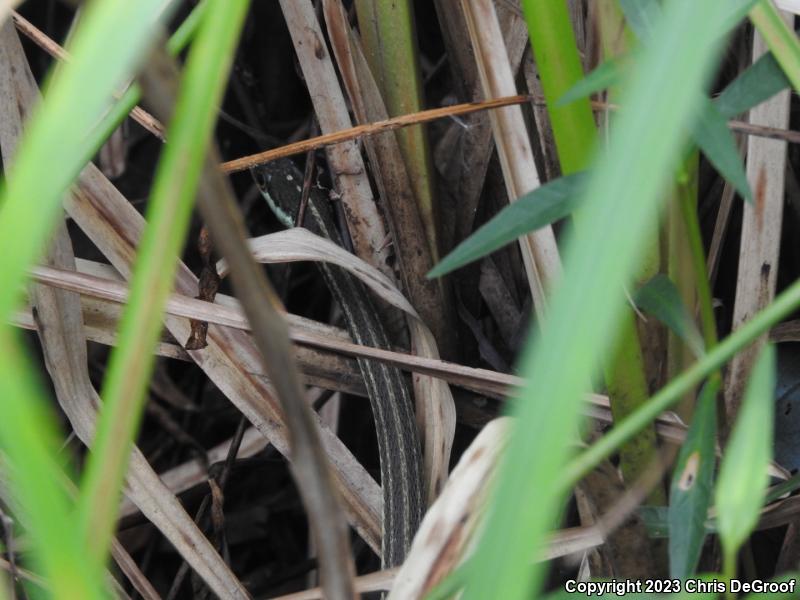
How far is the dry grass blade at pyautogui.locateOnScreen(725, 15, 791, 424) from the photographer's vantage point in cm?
70

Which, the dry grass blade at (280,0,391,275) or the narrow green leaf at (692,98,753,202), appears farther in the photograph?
the dry grass blade at (280,0,391,275)

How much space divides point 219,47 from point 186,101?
0.02m

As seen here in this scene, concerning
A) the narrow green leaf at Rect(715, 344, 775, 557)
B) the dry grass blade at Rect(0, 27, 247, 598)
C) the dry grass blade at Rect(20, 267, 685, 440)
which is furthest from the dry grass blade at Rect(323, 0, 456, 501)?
the narrow green leaf at Rect(715, 344, 775, 557)

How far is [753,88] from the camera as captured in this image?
47cm

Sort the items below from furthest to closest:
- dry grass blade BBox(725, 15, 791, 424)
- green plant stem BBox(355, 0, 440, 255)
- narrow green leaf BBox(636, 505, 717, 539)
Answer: green plant stem BBox(355, 0, 440, 255)
dry grass blade BBox(725, 15, 791, 424)
narrow green leaf BBox(636, 505, 717, 539)

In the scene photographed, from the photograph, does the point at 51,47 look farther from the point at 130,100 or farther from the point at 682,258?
the point at 682,258

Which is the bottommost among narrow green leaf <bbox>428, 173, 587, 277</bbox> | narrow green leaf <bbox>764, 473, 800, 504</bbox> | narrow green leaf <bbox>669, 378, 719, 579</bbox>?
narrow green leaf <bbox>764, 473, 800, 504</bbox>

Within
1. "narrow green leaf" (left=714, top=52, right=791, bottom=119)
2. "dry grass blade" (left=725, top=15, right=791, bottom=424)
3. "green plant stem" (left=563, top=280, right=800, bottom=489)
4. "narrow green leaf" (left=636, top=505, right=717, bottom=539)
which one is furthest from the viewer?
"dry grass blade" (left=725, top=15, right=791, bottom=424)

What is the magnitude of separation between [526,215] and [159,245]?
246 millimetres

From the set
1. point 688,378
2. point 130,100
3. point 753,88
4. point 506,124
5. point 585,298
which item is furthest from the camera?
point 506,124

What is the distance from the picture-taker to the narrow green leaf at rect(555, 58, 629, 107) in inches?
17.1

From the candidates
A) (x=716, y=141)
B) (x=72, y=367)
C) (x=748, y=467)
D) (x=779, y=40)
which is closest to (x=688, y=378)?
(x=748, y=467)

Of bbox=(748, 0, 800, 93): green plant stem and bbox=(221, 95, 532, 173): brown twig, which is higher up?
bbox=(221, 95, 532, 173): brown twig

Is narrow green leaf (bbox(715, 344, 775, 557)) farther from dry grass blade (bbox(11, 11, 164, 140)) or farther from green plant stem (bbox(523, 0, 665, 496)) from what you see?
dry grass blade (bbox(11, 11, 164, 140))
